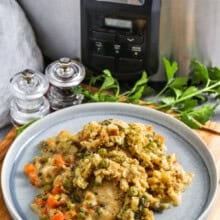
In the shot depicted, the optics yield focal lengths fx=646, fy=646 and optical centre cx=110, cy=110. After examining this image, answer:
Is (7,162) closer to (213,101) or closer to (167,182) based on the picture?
(167,182)

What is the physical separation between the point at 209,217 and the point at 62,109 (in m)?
0.31

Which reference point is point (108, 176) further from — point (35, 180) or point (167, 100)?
point (167, 100)

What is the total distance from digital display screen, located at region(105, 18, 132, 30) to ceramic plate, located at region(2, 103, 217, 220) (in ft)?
0.48

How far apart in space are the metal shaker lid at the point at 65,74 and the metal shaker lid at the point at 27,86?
0.03 meters

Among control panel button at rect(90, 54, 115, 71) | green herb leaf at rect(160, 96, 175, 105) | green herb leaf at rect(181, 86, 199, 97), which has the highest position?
control panel button at rect(90, 54, 115, 71)

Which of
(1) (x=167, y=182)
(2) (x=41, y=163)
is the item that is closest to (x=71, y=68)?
(2) (x=41, y=163)

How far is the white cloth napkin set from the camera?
1.17 m

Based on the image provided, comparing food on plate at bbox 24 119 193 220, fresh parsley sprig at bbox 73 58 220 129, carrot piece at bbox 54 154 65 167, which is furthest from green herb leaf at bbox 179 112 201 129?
carrot piece at bbox 54 154 65 167

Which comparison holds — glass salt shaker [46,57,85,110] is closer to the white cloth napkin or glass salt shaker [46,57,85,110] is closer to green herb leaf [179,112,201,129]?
the white cloth napkin

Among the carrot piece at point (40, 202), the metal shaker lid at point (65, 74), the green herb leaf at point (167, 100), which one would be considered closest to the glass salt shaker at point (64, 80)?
the metal shaker lid at point (65, 74)

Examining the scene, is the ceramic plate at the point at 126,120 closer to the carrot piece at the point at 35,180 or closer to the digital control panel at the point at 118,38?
the carrot piece at the point at 35,180

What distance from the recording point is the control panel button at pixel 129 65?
119cm

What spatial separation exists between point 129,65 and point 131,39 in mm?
55

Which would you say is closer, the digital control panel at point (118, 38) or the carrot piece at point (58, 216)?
the carrot piece at point (58, 216)
